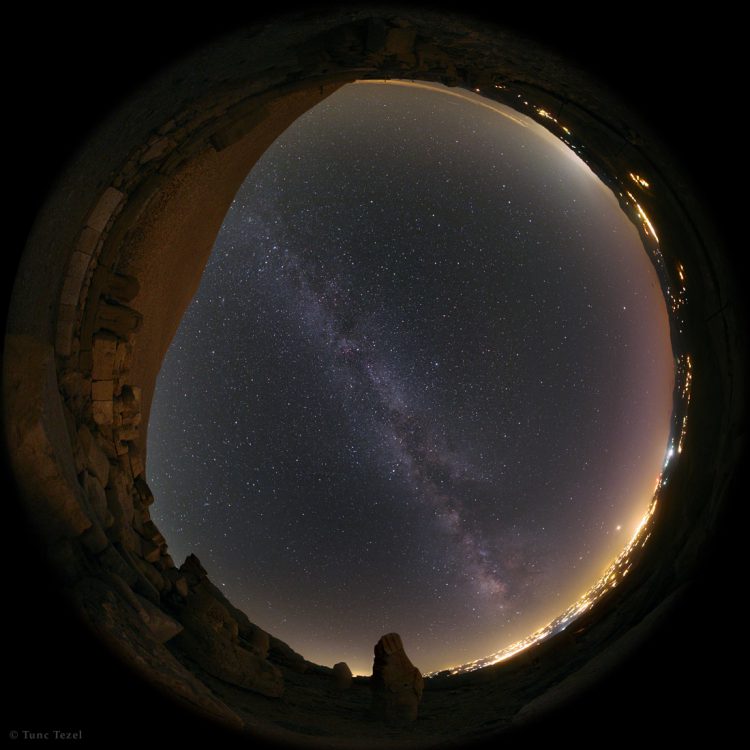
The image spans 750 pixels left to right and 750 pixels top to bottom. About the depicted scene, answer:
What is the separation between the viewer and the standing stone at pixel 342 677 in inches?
186

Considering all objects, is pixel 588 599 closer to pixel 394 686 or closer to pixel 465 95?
pixel 394 686

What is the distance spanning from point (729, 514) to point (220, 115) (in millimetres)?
3969

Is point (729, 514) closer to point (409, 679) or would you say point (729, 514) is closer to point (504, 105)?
point (409, 679)

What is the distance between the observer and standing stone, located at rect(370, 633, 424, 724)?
3.91m

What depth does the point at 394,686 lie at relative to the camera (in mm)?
3996

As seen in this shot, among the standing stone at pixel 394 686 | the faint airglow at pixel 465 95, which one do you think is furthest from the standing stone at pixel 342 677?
the faint airglow at pixel 465 95

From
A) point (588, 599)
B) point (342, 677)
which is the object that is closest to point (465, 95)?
point (588, 599)

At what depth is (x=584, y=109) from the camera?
3.36m

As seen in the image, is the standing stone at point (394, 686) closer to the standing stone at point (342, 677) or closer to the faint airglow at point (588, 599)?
the standing stone at point (342, 677)

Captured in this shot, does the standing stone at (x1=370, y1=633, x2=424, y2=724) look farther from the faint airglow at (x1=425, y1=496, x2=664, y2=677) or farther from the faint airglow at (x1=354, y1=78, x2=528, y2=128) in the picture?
the faint airglow at (x1=354, y1=78, x2=528, y2=128)

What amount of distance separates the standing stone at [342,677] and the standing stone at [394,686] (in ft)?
2.58

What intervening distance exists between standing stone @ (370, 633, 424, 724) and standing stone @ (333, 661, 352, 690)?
0.79 meters

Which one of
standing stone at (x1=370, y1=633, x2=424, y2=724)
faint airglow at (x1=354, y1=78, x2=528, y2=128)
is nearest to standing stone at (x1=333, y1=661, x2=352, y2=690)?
standing stone at (x1=370, y1=633, x2=424, y2=724)

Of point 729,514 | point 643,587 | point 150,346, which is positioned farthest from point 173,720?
point 150,346
